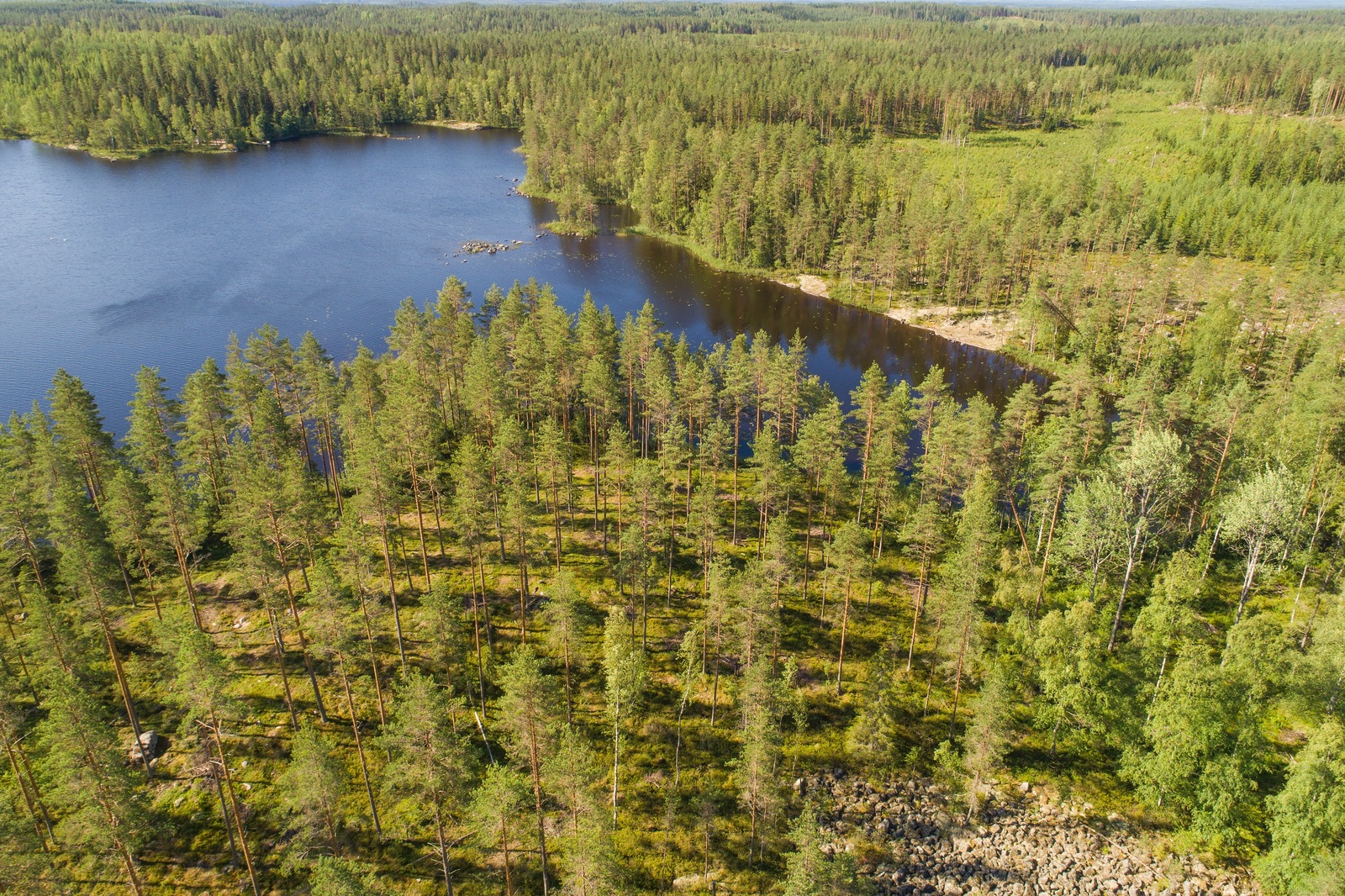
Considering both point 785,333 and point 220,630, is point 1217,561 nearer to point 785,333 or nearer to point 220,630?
point 785,333

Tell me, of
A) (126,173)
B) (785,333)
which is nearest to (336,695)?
(785,333)

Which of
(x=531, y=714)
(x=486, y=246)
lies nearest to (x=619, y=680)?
(x=531, y=714)

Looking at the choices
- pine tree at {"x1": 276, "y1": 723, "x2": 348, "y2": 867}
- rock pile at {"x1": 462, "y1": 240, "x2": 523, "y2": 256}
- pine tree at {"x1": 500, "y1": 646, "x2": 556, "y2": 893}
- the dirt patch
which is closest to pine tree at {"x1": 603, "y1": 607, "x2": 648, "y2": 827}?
pine tree at {"x1": 500, "y1": 646, "x2": 556, "y2": 893}

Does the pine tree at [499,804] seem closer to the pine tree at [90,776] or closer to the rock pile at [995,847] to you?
the pine tree at [90,776]

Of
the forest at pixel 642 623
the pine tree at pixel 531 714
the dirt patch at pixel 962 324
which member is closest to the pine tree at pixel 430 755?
the forest at pixel 642 623

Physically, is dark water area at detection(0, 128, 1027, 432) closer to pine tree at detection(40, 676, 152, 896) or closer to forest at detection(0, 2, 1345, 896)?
forest at detection(0, 2, 1345, 896)

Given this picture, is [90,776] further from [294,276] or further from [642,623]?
[294,276]
